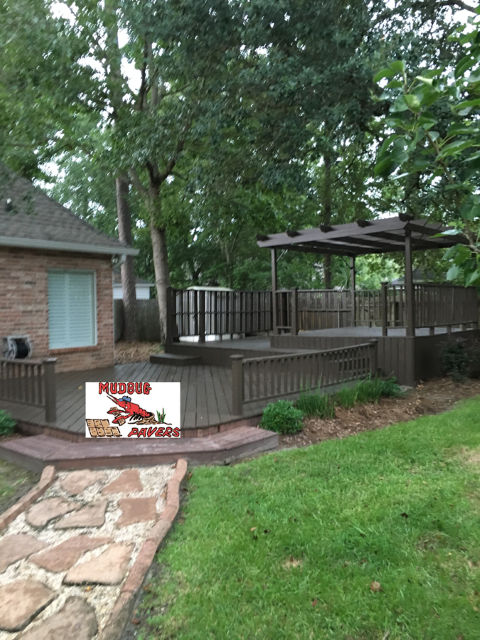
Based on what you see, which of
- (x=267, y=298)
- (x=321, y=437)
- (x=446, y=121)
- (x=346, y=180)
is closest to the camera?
(x=321, y=437)

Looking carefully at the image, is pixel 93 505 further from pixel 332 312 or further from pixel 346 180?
pixel 346 180

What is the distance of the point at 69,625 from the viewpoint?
2281 mm

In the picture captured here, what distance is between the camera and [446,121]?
21.6 feet

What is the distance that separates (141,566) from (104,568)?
0.79ft

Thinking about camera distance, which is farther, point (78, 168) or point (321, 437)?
point (78, 168)

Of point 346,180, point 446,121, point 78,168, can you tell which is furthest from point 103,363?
point 78,168

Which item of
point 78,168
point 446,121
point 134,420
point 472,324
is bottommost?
point 134,420

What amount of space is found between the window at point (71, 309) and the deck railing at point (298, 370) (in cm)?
423

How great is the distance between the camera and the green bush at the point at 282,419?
5410 millimetres

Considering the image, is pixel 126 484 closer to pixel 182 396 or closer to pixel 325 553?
pixel 325 553

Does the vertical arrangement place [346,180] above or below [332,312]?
above

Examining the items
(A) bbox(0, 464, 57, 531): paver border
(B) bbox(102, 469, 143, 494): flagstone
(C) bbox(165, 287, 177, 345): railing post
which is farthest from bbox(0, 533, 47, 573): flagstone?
(C) bbox(165, 287, 177, 345): railing post

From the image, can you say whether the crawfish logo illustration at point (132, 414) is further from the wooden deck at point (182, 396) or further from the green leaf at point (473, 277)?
the green leaf at point (473, 277)

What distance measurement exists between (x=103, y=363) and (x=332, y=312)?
6.51 metres
